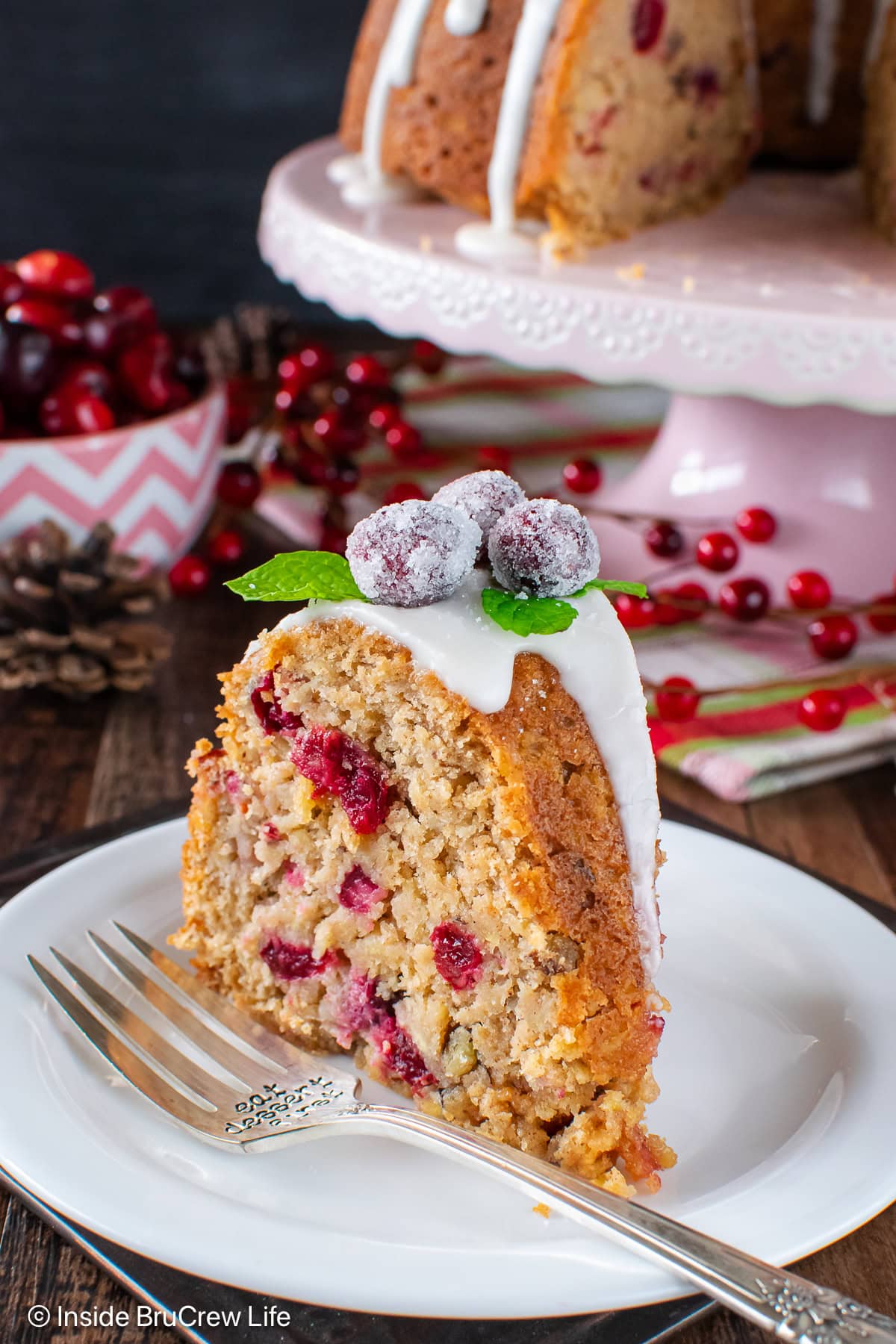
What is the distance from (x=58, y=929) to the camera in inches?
49.8

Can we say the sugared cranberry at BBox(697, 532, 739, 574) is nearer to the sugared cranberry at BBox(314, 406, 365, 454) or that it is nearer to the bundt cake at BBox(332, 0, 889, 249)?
the bundt cake at BBox(332, 0, 889, 249)

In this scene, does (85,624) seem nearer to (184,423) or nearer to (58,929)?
(184,423)

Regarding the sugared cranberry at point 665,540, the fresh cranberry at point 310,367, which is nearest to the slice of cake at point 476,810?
the sugared cranberry at point 665,540

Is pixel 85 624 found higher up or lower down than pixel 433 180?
lower down

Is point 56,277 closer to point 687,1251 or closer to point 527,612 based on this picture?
point 527,612

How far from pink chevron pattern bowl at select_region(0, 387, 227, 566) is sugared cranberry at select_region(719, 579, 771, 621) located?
2.60ft

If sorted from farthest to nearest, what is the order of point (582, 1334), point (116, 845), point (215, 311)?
point (215, 311) → point (116, 845) → point (582, 1334)

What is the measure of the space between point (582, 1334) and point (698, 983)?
39cm

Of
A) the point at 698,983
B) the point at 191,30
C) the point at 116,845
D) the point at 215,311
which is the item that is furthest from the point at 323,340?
the point at 698,983

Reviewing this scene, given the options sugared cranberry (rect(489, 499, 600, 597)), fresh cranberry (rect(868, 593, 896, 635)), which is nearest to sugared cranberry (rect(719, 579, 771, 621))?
fresh cranberry (rect(868, 593, 896, 635))

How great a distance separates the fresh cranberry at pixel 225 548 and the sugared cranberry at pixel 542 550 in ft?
3.77

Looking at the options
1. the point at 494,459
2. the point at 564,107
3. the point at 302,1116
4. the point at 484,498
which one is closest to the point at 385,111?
the point at 564,107

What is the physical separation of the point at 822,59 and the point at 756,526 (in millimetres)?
847

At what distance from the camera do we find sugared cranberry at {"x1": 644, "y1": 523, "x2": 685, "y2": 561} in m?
2.15
